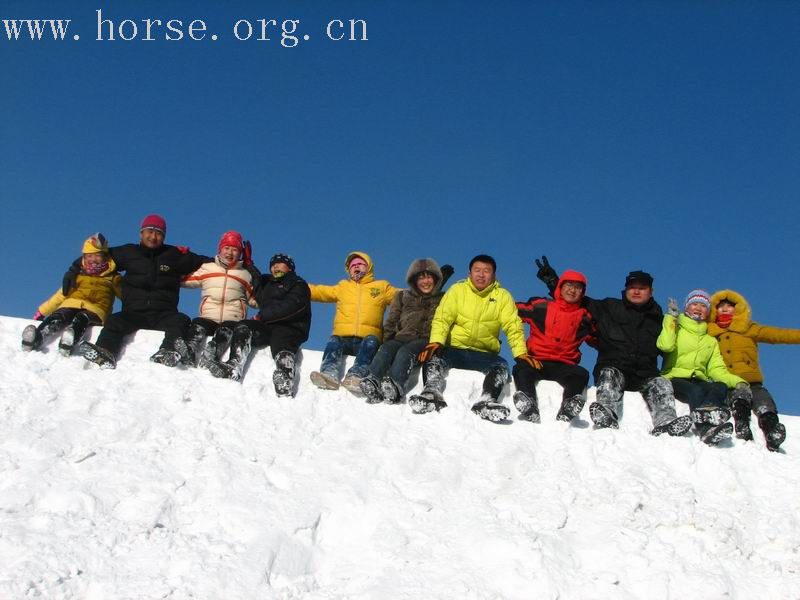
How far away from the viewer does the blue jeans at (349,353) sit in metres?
7.47

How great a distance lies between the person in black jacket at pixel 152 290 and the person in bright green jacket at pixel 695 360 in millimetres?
5444

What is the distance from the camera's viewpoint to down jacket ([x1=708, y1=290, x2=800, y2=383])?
825 cm

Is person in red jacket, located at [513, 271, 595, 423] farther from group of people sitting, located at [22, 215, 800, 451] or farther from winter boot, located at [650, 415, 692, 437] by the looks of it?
winter boot, located at [650, 415, 692, 437]

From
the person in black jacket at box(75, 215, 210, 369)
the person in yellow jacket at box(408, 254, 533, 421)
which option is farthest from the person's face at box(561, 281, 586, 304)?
the person in black jacket at box(75, 215, 210, 369)

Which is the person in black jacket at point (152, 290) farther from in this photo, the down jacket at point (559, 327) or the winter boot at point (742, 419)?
the winter boot at point (742, 419)

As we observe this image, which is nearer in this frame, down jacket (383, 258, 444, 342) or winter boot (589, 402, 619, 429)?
winter boot (589, 402, 619, 429)

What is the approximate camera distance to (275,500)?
5496 mm

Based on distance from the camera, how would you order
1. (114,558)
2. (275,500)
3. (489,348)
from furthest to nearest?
1. (489,348)
2. (275,500)
3. (114,558)

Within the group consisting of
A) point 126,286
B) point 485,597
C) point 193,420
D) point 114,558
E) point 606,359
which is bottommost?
point 485,597

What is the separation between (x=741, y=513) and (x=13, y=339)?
747 cm

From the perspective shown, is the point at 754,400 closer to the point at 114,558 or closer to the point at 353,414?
the point at 353,414

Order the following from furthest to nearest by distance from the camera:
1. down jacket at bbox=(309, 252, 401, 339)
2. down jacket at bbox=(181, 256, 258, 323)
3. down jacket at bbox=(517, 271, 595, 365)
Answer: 1. down jacket at bbox=(309, 252, 401, 339)
2. down jacket at bbox=(181, 256, 258, 323)
3. down jacket at bbox=(517, 271, 595, 365)

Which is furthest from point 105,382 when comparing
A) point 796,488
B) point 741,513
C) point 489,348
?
point 796,488

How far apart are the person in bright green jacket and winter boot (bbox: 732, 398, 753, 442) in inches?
6.3
